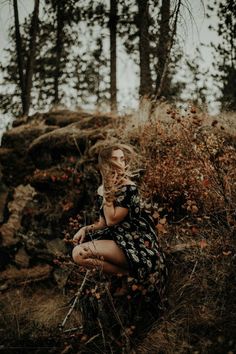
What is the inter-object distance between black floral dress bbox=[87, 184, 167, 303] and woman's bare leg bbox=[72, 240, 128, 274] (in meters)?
0.07

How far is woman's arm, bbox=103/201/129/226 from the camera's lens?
3221 mm

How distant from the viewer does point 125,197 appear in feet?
10.7

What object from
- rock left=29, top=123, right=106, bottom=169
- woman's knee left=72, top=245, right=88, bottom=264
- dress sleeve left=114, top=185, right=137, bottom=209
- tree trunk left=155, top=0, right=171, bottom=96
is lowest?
woman's knee left=72, top=245, right=88, bottom=264

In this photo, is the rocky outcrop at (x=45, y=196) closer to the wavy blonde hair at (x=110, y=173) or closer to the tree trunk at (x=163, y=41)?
the tree trunk at (x=163, y=41)

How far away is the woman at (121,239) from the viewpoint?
126 inches

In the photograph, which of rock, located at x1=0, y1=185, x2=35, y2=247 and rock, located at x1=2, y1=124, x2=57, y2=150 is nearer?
rock, located at x1=0, y1=185, x2=35, y2=247

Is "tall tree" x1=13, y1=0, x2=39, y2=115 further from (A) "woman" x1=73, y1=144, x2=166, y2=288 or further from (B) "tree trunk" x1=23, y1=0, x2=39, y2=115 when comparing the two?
(A) "woman" x1=73, y1=144, x2=166, y2=288

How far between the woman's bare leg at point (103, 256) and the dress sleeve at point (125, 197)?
34cm

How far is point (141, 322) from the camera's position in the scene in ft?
11.0

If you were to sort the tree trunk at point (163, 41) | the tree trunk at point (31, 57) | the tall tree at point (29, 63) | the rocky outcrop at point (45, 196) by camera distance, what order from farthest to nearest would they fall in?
the tree trunk at point (31, 57) < the tall tree at point (29, 63) < the rocky outcrop at point (45, 196) < the tree trunk at point (163, 41)

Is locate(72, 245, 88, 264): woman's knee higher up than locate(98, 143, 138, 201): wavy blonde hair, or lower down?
lower down

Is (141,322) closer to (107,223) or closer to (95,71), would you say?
(107,223)

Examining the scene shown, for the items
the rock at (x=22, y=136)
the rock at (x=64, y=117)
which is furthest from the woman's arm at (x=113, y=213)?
the rock at (x=64, y=117)

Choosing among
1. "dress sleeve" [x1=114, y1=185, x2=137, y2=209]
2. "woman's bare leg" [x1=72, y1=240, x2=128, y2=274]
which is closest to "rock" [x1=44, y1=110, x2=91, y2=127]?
"dress sleeve" [x1=114, y1=185, x2=137, y2=209]
